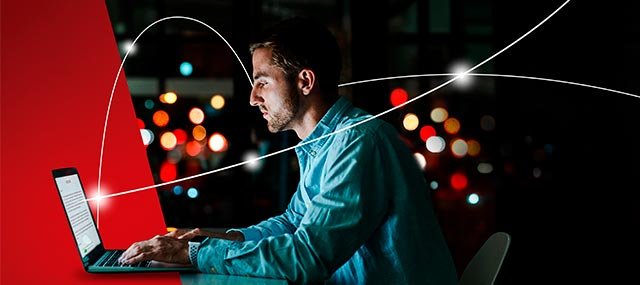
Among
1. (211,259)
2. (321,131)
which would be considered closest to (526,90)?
(321,131)

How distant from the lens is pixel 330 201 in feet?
6.63

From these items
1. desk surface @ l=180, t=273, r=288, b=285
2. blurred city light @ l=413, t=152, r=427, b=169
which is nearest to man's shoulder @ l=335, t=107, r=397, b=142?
desk surface @ l=180, t=273, r=288, b=285

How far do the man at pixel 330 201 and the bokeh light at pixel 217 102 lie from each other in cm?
278

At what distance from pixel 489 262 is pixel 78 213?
1209 mm

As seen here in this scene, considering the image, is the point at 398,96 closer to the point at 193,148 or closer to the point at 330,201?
the point at 193,148

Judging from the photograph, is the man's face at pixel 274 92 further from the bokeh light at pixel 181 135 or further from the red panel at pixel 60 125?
the bokeh light at pixel 181 135

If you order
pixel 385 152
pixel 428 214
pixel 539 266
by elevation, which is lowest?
pixel 539 266

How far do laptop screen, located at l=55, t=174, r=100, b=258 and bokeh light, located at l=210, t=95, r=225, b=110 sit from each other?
272 centimetres

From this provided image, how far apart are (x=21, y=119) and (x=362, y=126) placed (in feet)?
4.86

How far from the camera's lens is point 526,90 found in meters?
5.37

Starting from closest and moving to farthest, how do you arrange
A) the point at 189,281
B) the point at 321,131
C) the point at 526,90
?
the point at 189,281 < the point at 321,131 < the point at 526,90

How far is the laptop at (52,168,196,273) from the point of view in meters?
2.14

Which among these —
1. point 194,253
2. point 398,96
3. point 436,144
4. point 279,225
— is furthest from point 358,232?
point 436,144

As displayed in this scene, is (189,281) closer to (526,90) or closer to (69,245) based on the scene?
A: (69,245)
